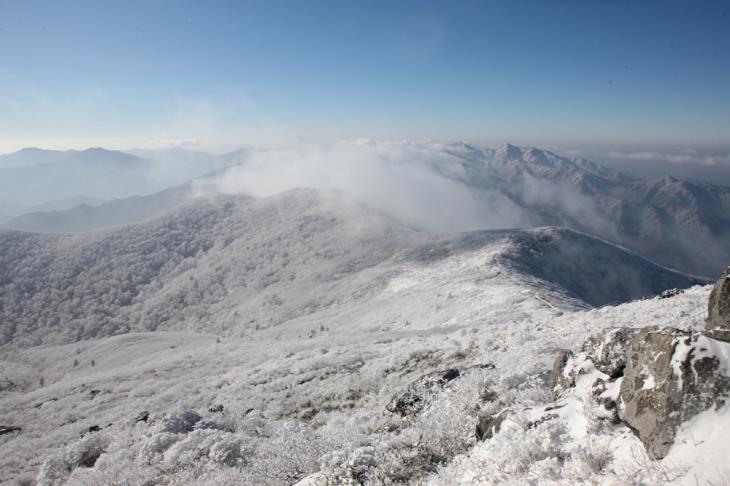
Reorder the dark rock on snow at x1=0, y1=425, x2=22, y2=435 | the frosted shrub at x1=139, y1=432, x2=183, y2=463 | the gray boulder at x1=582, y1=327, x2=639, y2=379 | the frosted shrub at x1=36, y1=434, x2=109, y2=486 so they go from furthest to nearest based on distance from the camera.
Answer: the dark rock on snow at x1=0, y1=425, x2=22, y2=435 → the frosted shrub at x1=36, y1=434, x2=109, y2=486 → the frosted shrub at x1=139, y1=432, x2=183, y2=463 → the gray boulder at x1=582, y1=327, x2=639, y2=379

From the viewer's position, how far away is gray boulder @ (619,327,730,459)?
466 cm

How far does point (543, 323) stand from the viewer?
2258cm

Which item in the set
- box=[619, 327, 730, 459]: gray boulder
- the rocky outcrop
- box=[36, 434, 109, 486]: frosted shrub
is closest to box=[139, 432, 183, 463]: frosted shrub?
box=[36, 434, 109, 486]: frosted shrub

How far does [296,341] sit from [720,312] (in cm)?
3375

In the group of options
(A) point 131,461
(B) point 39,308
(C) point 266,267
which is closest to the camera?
(A) point 131,461

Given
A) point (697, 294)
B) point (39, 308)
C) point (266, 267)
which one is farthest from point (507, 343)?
point (39, 308)

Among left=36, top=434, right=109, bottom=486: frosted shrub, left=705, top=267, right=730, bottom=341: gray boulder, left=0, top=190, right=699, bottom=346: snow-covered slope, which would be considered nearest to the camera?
left=705, top=267, right=730, bottom=341: gray boulder

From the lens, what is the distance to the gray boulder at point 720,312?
5.26m

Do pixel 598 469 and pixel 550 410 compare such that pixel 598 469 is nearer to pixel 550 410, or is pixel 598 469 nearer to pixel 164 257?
pixel 550 410

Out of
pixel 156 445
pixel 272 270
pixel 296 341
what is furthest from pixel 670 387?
pixel 272 270

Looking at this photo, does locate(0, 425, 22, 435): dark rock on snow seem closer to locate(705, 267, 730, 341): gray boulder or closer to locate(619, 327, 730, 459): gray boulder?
locate(619, 327, 730, 459): gray boulder

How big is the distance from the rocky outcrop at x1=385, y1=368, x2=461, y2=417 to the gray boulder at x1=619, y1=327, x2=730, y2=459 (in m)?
6.43

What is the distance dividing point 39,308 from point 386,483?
124712 millimetres

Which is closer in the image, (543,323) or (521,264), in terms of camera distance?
(543,323)
